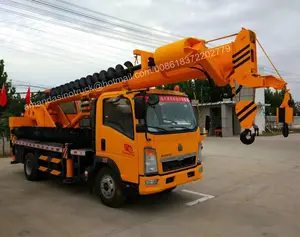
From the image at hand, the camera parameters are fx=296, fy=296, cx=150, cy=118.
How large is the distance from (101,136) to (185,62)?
2.27 meters

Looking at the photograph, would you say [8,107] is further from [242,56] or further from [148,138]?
[242,56]

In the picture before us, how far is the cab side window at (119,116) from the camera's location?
18.3 ft

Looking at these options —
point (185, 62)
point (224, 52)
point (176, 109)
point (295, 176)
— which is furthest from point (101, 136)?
point (295, 176)

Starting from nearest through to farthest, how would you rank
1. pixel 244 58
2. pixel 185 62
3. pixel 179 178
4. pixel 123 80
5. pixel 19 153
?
Result: 1. pixel 244 58
2. pixel 185 62
3. pixel 179 178
4. pixel 123 80
5. pixel 19 153

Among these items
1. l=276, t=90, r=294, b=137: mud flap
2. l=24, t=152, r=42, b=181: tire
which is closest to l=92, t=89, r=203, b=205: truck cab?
l=276, t=90, r=294, b=137: mud flap

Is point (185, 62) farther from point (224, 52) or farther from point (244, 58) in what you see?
point (244, 58)

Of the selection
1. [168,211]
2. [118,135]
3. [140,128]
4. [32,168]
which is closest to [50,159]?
[32,168]

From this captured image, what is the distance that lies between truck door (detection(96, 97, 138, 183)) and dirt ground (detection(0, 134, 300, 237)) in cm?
89

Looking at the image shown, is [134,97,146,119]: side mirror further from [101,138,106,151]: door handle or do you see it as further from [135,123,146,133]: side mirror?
[101,138,106,151]: door handle

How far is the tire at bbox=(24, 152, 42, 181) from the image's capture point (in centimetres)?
825

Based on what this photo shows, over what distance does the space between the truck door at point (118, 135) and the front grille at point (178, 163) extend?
1.88ft

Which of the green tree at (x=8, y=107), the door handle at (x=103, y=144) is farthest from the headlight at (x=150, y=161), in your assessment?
the green tree at (x=8, y=107)

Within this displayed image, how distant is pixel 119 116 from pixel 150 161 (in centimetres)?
112

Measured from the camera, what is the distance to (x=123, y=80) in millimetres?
→ 6629
